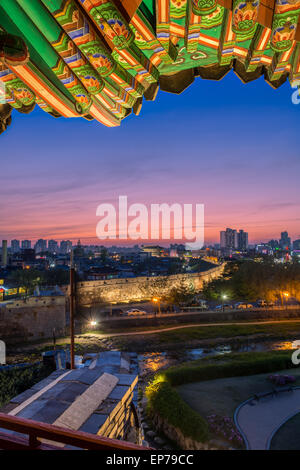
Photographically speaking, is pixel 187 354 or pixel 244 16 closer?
pixel 244 16

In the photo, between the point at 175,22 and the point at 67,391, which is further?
the point at 67,391

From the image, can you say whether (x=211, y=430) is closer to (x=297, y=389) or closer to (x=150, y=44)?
(x=297, y=389)

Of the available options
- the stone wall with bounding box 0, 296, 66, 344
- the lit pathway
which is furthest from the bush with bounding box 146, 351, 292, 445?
the stone wall with bounding box 0, 296, 66, 344

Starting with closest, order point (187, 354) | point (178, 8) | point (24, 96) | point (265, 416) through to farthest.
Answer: point (178, 8), point (24, 96), point (265, 416), point (187, 354)

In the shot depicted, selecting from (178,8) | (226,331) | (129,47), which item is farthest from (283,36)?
(226,331)

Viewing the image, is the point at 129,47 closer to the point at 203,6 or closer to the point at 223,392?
the point at 203,6

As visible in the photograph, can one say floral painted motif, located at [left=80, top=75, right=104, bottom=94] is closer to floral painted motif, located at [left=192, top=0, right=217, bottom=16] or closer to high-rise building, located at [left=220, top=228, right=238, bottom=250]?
floral painted motif, located at [left=192, top=0, right=217, bottom=16]
